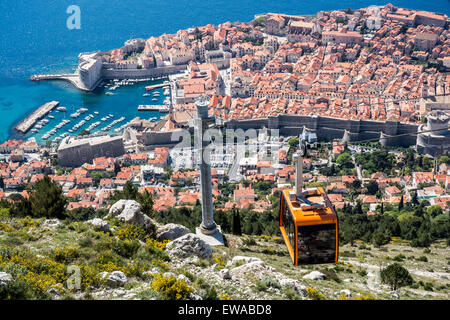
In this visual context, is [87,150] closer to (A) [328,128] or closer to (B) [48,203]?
(A) [328,128]

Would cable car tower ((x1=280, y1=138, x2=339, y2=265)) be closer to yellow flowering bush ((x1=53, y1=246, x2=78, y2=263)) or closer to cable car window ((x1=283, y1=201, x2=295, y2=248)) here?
cable car window ((x1=283, y1=201, x2=295, y2=248))

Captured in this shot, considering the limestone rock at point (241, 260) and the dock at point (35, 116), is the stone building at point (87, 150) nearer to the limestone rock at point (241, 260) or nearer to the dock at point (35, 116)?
the dock at point (35, 116)

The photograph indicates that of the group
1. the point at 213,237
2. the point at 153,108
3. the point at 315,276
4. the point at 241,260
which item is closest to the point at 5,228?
the point at 241,260

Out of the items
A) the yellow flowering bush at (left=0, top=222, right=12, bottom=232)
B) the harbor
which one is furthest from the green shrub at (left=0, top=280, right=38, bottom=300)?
the harbor
